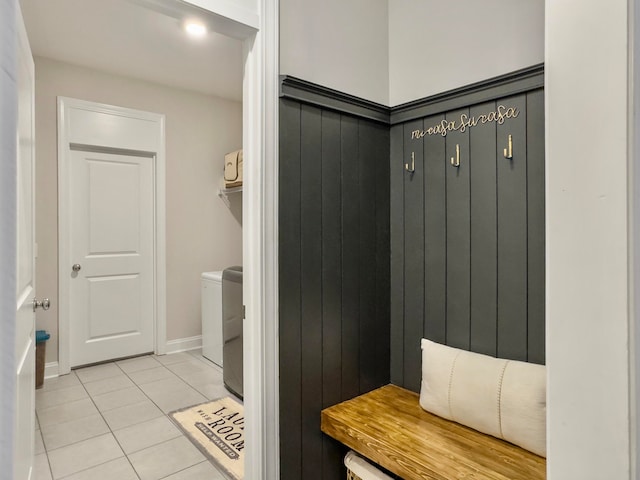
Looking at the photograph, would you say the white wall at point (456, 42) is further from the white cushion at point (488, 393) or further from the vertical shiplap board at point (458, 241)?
the white cushion at point (488, 393)

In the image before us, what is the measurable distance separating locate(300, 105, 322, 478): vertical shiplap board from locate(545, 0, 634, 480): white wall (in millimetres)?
1010

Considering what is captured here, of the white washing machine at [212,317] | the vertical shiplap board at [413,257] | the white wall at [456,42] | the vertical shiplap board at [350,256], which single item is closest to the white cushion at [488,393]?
the vertical shiplap board at [413,257]

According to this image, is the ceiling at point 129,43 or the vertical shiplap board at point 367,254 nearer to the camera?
the vertical shiplap board at point 367,254

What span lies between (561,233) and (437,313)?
3.71ft

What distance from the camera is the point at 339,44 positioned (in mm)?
1849

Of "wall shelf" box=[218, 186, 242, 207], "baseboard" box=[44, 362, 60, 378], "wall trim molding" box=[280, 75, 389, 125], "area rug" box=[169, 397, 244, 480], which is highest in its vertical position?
"wall trim molding" box=[280, 75, 389, 125]

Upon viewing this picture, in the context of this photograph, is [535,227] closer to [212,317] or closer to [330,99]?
[330,99]

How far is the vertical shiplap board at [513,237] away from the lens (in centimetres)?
160

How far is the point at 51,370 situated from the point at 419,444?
10.8 ft

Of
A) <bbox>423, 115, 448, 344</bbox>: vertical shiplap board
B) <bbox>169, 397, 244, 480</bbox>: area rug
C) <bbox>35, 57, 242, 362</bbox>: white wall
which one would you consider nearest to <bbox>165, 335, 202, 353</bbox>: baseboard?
<bbox>35, 57, 242, 362</bbox>: white wall

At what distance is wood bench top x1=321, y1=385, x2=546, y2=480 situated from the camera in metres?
1.35

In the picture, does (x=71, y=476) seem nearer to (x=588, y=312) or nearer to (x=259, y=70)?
(x=259, y=70)

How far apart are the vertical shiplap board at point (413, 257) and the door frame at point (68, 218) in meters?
2.82

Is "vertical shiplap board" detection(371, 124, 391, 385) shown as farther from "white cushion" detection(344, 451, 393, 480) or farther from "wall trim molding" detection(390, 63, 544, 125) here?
"white cushion" detection(344, 451, 393, 480)
